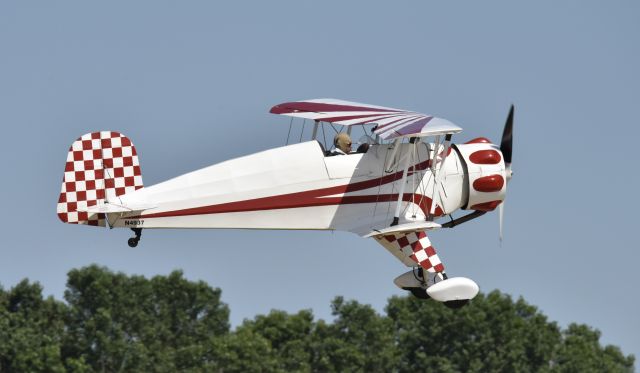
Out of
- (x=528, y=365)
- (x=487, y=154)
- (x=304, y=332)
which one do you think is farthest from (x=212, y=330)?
(x=487, y=154)

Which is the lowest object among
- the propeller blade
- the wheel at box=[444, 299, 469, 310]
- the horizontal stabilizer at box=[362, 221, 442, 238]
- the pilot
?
the wheel at box=[444, 299, 469, 310]

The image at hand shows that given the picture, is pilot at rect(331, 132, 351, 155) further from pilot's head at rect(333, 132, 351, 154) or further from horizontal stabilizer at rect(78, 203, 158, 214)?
horizontal stabilizer at rect(78, 203, 158, 214)

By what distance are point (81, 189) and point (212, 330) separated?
40967mm

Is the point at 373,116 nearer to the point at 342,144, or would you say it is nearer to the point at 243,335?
the point at 342,144

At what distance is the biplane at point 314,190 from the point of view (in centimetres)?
2183

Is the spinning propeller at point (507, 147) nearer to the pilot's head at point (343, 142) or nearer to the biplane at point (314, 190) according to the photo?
the biplane at point (314, 190)

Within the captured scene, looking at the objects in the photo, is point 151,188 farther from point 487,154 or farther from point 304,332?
point 304,332

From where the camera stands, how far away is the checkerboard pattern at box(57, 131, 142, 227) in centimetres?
2175

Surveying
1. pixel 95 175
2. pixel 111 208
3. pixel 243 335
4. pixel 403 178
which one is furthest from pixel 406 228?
pixel 243 335

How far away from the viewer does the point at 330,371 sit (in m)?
58.9

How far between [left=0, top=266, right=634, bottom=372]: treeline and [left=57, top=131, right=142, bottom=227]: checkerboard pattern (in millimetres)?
34884

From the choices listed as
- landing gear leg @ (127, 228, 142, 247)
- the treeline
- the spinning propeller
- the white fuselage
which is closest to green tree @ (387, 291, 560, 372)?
the treeline

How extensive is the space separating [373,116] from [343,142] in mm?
603

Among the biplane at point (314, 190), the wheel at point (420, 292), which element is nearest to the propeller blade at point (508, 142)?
the biplane at point (314, 190)
